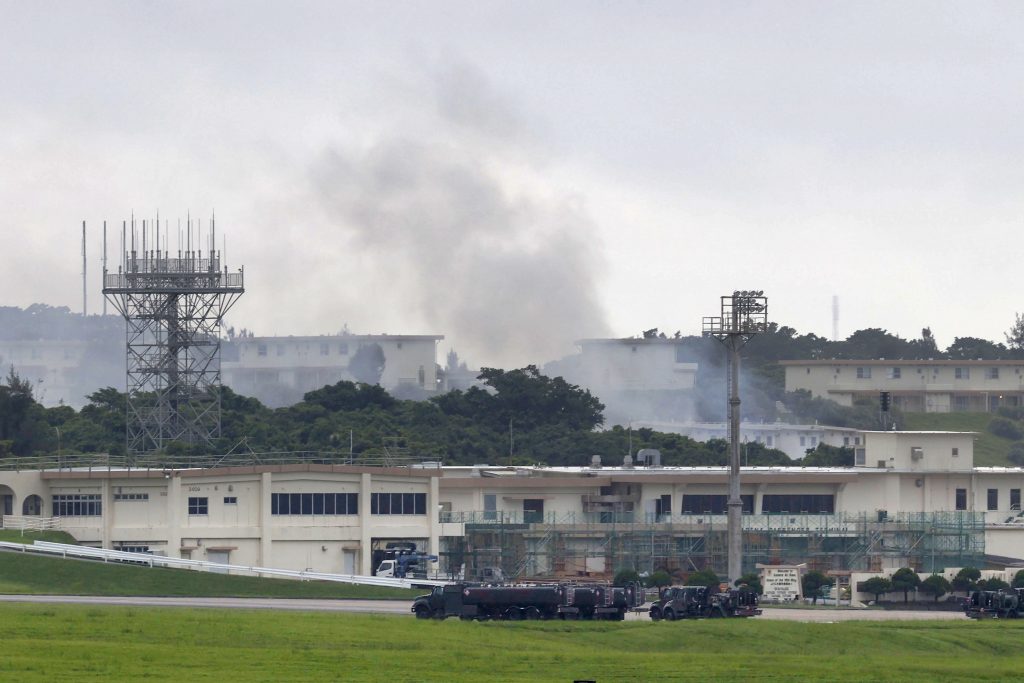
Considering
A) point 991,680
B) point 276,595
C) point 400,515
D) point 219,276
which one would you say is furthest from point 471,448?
point 991,680

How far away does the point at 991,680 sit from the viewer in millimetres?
56156

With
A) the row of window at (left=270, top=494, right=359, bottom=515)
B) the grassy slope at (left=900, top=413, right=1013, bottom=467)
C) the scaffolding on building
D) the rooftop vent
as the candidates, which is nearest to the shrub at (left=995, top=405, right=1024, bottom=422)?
the grassy slope at (left=900, top=413, right=1013, bottom=467)

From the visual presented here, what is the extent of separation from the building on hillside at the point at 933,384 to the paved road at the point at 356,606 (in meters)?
116

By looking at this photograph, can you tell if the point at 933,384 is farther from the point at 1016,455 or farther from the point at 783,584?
the point at 783,584

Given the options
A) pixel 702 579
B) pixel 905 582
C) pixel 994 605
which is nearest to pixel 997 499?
pixel 905 582

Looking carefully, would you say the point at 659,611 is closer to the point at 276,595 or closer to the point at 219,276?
the point at 276,595

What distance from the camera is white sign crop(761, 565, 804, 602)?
278 feet

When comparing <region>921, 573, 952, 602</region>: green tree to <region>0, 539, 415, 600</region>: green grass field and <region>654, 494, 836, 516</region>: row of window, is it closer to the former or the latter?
<region>654, 494, 836, 516</region>: row of window

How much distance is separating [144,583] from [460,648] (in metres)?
27.5

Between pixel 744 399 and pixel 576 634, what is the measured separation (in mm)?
132003

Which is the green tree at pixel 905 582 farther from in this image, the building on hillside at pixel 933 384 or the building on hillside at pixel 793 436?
the building on hillside at pixel 933 384

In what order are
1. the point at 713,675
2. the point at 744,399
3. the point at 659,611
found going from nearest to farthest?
the point at 713,675, the point at 659,611, the point at 744,399

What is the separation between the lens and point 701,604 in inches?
2763

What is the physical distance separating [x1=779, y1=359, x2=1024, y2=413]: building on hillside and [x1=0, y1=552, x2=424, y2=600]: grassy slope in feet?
395
